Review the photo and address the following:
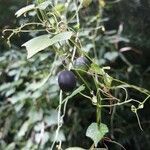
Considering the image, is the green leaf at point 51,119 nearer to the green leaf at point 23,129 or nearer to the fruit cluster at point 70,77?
the green leaf at point 23,129

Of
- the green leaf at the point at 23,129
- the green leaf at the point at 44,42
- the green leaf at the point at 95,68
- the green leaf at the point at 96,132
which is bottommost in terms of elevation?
the green leaf at the point at 23,129

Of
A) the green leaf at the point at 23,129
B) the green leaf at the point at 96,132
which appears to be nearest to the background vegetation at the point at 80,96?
the green leaf at the point at 23,129

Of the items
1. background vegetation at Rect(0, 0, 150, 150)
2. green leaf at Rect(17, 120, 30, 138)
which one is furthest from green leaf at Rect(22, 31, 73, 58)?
green leaf at Rect(17, 120, 30, 138)

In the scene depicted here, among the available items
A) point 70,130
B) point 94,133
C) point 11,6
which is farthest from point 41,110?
point 94,133

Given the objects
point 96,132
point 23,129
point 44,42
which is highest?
point 44,42

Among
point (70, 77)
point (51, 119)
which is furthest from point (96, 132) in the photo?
point (51, 119)

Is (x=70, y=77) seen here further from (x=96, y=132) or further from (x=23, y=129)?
(x=23, y=129)
